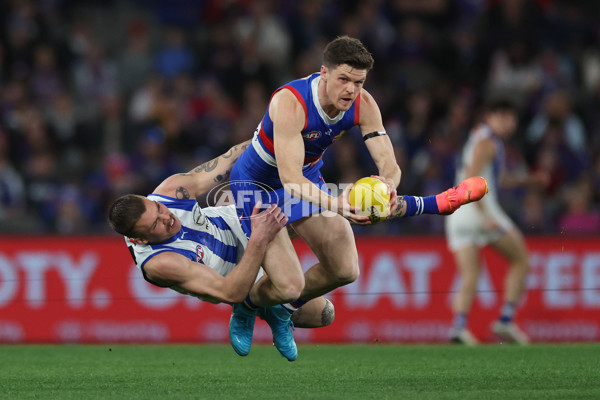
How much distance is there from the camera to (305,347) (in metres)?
9.02

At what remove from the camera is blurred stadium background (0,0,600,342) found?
9711 mm

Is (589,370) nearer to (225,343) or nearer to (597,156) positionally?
(225,343)

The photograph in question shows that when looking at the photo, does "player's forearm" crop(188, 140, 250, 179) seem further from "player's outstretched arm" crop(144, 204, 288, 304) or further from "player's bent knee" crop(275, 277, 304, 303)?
"player's bent knee" crop(275, 277, 304, 303)

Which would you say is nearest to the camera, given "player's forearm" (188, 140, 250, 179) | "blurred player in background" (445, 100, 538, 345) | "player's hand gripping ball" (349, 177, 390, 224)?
"player's hand gripping ball" (349, 177, 390, 224)

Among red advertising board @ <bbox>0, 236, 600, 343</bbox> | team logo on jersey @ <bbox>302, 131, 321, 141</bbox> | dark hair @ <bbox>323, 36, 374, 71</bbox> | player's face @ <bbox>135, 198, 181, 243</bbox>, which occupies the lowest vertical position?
red advertising board @ <bbox>0, 236, 600, 343</bbox>

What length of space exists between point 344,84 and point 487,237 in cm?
394

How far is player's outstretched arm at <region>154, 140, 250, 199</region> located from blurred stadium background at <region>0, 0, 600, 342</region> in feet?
9.77

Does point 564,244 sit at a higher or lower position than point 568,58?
lower

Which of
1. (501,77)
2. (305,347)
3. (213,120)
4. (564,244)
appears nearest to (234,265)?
(305,347)

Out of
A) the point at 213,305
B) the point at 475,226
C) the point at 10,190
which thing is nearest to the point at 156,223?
the point at 213,305

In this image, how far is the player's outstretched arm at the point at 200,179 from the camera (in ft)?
22.2

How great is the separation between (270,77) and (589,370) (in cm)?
694

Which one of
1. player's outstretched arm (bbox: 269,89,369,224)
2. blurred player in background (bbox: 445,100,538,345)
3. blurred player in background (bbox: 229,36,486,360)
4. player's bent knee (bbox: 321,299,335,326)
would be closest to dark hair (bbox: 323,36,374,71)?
blurred player in background (bbox: 229,36,486,360)

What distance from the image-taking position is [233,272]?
6.30 meters
